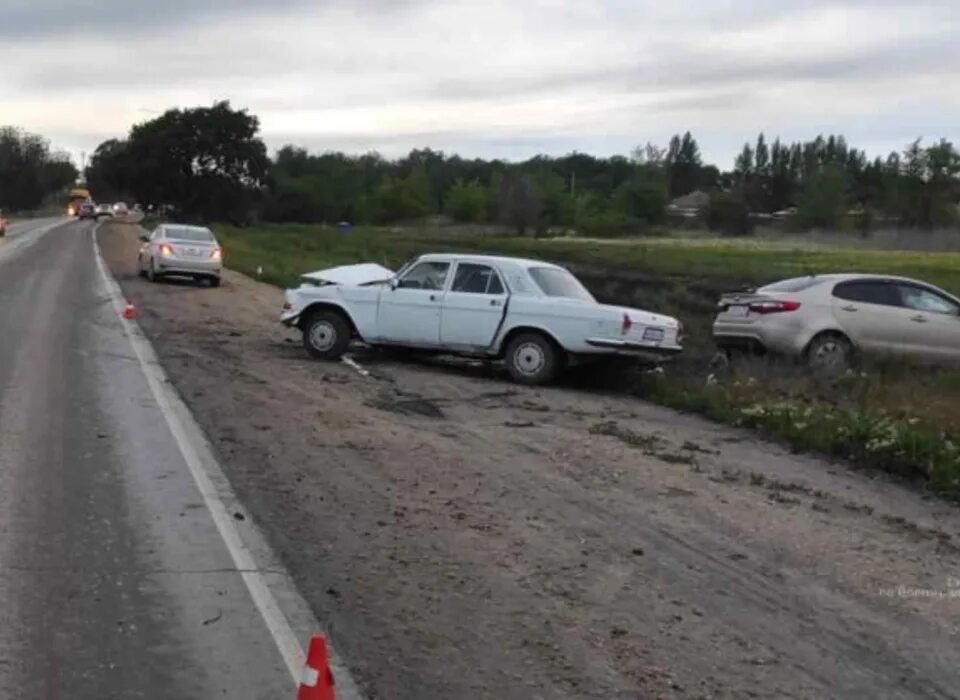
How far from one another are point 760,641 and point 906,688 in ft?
2.36

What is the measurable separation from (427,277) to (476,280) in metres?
0.71

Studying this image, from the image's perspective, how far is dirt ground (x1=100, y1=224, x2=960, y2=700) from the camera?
551 cm

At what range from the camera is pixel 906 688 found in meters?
5.39

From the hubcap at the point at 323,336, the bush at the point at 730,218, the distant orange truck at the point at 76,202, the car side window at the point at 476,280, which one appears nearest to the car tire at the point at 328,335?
the hubcap at the point at 323,336

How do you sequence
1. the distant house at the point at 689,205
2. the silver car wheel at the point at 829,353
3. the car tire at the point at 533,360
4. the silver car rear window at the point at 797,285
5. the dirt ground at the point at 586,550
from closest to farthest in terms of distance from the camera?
1. the dirt ground at the point at 586,550
2. the car tire at the point at 533,360
3. the silver car wheel at the point at 829,353
4. the silver car rear window at the point at 797,285
5. the distant house at the point at 689,205

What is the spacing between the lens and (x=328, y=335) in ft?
55.0

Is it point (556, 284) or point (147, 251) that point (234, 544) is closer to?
point (556, 284)

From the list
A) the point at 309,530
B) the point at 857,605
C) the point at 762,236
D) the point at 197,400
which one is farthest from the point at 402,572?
the point at 762,236

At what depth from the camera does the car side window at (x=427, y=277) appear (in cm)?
1612

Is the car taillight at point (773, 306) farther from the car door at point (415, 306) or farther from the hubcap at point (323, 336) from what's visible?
the hubcap at point (323, 336)

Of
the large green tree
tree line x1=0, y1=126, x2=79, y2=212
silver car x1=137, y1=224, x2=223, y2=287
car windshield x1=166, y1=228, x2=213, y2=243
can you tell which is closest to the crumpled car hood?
silver car x1=137, y1=224, x2=223, y2=287

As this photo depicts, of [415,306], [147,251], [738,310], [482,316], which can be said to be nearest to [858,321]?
[738,310]

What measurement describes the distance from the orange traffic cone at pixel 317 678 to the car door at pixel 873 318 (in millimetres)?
13622

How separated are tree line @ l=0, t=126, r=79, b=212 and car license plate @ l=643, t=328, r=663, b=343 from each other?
14506cm
